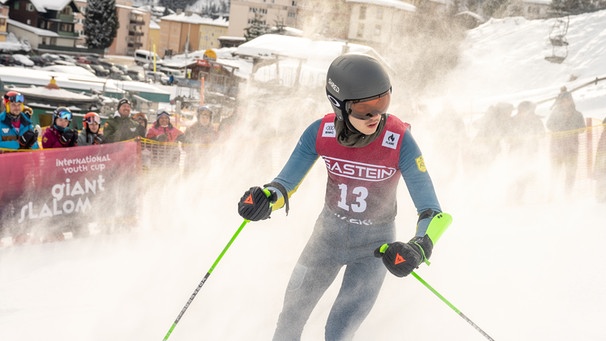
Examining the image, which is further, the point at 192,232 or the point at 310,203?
→ the point at 310,203

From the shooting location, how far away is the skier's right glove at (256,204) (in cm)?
347

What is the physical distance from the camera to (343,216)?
3619 mm

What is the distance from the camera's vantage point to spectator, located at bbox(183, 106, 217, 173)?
836 cm

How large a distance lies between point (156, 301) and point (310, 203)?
359 cm

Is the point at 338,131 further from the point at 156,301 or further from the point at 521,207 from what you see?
the point at 521,207

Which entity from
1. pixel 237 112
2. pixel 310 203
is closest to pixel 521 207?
pixel 310 203

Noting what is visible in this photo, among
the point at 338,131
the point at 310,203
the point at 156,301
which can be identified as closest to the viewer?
the point at 338,131

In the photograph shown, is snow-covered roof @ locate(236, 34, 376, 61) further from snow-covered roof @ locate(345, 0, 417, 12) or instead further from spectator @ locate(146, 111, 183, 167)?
spectator @ locate(146, 111, 183, 167)

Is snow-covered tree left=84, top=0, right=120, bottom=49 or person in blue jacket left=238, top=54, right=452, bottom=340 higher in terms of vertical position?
snow-covered tree left=84, top=0, right=120, bottom=49

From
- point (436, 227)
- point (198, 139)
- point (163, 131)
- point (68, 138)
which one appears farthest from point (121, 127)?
point (436, 227)

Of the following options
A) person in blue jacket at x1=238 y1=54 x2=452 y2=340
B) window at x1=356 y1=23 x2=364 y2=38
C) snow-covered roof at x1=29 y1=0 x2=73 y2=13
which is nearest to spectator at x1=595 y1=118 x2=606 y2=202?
person in blue jacket at x1=238 y1=54 x2=452 y2=340

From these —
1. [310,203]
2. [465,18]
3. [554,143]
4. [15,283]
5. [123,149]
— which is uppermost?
[465,18]

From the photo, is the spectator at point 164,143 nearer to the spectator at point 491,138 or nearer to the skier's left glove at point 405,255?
the spectator at point 491,138

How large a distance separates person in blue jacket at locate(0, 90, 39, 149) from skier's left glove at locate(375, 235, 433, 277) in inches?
232
